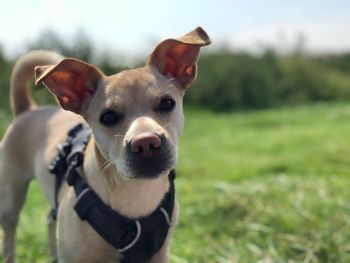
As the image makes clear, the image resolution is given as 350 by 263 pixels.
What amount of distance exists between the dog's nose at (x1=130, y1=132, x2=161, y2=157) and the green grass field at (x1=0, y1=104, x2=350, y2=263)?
165cm

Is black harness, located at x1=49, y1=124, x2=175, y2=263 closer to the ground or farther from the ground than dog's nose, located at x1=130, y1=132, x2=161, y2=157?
closer to the ground

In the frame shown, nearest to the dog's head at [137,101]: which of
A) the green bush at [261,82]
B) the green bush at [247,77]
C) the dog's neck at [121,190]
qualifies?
the dog's neck at [121,190]

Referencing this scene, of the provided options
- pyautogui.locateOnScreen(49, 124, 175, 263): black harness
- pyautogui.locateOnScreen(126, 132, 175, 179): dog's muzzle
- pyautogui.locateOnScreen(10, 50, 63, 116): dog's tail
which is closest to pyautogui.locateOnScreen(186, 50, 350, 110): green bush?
pyautogui.locateOnScreen(10, 50, 63, 116): dog's tail

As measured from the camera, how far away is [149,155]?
2.55 m

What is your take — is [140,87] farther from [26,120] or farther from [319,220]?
[319,220]

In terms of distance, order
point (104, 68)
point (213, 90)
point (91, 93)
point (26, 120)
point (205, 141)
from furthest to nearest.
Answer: point (213, 90) < point (104, 68) < point (205, 141) < point (26, 120) < point (91, 93)

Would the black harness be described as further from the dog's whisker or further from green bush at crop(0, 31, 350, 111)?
green bush at crop(0, 31, 350, 111)

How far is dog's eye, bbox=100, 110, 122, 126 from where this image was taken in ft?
9.11

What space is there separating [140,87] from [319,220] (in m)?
2.29

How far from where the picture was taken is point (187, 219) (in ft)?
16.6

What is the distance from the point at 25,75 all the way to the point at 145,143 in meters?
2.10

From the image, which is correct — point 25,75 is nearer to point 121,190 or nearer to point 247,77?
point 121,190

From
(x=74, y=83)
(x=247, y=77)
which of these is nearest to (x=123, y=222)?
(x=74, y=83)

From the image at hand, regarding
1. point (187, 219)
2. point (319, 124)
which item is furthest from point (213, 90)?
point (187, 219)
